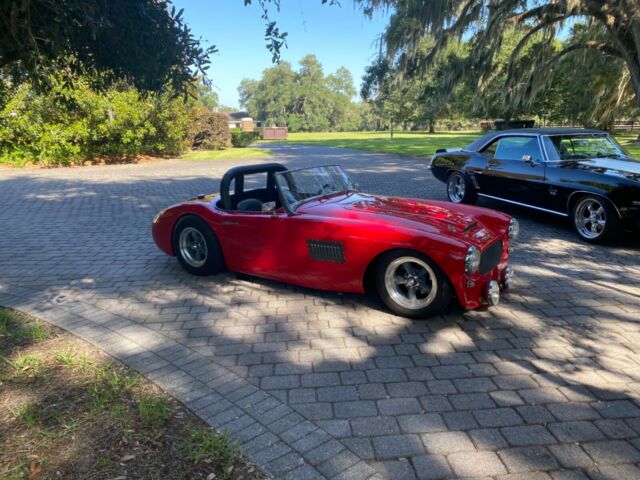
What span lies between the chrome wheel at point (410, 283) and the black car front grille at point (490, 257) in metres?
0.43

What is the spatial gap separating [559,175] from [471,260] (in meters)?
3.99

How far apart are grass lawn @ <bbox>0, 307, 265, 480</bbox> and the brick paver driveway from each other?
0.14 metres

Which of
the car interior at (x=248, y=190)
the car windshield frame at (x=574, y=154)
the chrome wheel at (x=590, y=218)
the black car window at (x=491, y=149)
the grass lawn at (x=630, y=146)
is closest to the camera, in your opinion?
the car interior at (x=248, y=190)

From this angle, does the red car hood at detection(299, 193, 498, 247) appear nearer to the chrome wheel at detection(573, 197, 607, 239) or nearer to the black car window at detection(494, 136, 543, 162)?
the chrome wheel at detection(573, 197, 607, 239)

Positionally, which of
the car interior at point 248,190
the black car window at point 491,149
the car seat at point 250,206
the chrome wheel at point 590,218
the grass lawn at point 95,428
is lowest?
the grass lawn at point 95,428

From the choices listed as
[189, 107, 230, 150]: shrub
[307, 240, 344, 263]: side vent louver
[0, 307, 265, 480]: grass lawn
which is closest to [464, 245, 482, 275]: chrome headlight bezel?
[307, 240, 344, 263]: side vent louver

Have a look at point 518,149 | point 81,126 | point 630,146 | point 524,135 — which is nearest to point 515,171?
point 518,149

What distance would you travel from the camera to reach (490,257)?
388cm

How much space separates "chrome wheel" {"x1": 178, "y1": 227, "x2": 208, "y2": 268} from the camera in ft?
17.0

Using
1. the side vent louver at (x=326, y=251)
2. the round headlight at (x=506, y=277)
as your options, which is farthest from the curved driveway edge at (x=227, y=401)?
the round headlight at (x=506, y=277)

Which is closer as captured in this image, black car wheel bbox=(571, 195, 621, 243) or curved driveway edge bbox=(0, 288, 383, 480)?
curved driveway edge bbox=(0, 288, 383, 480)

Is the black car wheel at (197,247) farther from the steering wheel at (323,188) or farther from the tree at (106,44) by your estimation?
the tree at (106,44)

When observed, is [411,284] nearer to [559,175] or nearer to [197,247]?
[197,247]

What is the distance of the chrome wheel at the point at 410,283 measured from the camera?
3.77 meters
